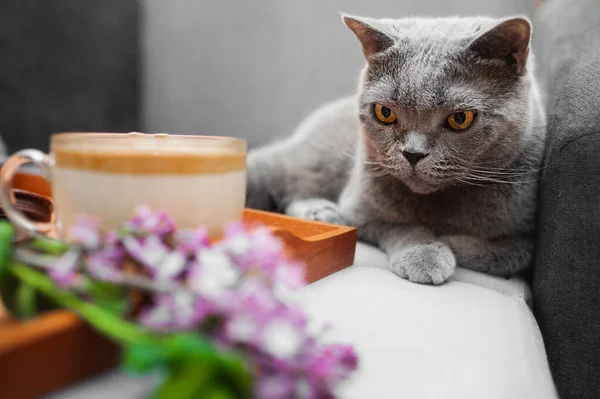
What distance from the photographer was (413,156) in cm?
91

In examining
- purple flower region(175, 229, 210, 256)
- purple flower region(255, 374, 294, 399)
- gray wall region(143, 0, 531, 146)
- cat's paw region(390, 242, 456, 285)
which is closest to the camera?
purple flower region(255, 374, 294, 399)

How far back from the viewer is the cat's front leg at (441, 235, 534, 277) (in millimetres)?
985

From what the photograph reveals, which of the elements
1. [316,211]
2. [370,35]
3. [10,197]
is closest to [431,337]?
[10,197]

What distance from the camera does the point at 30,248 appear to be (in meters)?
0.46

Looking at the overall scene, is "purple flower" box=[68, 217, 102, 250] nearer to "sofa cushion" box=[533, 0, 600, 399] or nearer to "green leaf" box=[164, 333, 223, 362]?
"green leaf" box=[164, 333, 223, 362]

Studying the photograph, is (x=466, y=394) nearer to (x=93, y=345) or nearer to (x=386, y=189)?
(x=93, y=345)

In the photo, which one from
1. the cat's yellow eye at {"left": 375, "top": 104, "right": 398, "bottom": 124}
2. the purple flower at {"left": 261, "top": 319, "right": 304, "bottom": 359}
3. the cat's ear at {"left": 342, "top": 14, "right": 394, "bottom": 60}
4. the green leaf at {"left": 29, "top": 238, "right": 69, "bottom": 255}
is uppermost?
the cat's ear at {"left": 342, "top": 14, "right": 394, "bottom": 60}

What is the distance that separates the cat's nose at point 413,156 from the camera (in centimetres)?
90

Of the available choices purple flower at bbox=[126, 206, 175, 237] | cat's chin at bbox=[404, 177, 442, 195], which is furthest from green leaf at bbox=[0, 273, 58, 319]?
cat's chin at bbox=[404, 177, 442, 195]

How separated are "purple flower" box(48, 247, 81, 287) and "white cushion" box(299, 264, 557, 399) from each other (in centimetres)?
23

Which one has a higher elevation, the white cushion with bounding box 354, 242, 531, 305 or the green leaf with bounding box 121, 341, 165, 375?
the green leaf with bounding box 121, 341, 165, 375

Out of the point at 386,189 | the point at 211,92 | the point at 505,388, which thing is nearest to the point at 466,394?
the point at 505,388

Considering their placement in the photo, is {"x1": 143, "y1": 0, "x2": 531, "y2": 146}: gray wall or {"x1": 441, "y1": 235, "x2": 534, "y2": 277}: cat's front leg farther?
{"x1": 143, "y1": 0, "x2": 531, "y2": 146}: gray wall

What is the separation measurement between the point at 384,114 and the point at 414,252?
0.90ft
